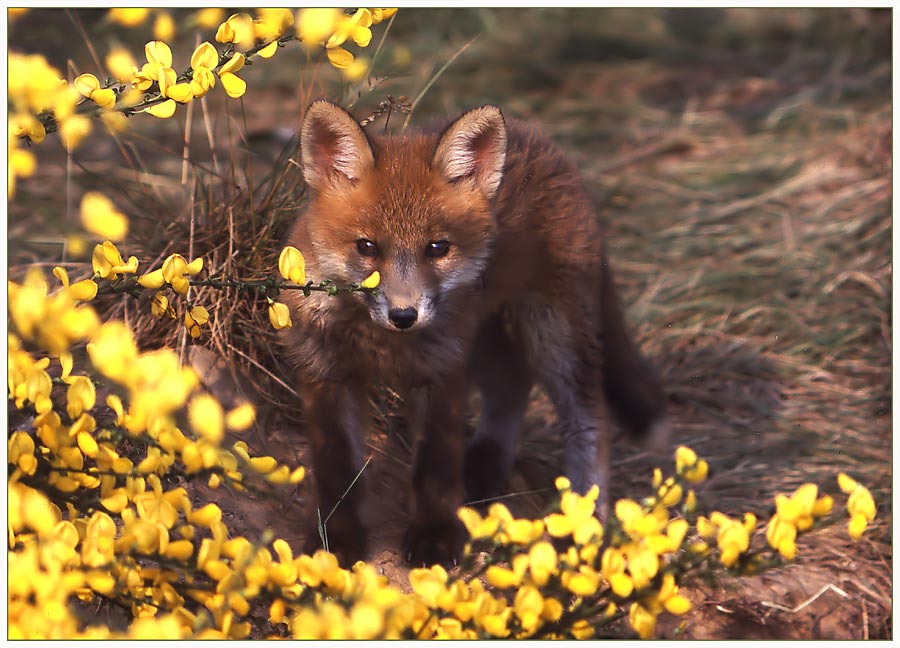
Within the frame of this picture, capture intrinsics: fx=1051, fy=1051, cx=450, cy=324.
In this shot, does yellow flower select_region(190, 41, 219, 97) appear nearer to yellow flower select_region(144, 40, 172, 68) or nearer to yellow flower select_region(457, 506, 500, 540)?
yellow flower select_region(144, 40, 172, 68)

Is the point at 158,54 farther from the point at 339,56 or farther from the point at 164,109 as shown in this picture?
the point at 339,56

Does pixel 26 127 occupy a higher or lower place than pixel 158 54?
lower

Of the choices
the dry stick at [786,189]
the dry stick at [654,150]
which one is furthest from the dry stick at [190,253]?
the dry stick at [654,150]

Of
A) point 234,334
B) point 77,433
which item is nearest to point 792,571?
point 234,334

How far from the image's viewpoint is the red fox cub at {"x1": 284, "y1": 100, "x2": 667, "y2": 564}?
2928 mm

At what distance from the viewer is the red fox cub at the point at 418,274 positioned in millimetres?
2928

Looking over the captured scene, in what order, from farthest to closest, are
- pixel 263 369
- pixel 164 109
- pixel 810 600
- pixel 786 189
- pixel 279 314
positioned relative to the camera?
pixel 786 189 < pixel 263 369 < pixel 810 600 < pixel 279 314 < pixel 164 109

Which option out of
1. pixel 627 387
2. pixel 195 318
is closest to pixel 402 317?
pixel 195 318

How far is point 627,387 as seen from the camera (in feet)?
12.3

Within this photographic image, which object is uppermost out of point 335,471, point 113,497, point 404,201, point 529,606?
point 404,201

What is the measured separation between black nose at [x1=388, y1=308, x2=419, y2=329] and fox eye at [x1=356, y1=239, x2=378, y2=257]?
0.27m

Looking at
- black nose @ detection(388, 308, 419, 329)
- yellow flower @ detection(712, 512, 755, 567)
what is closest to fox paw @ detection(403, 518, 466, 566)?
black nose @ detection(388, 308, 419, 329)

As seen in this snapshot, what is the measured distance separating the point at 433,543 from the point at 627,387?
3.42 feet

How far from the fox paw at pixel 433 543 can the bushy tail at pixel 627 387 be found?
94 centimetres
